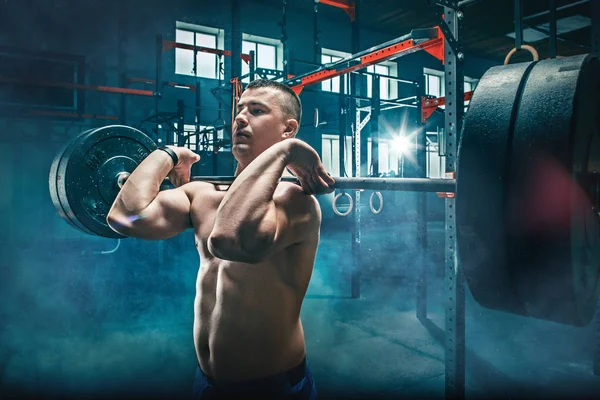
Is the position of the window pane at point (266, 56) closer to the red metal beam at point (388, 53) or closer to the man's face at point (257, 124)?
the red metal beam at point (388, 53)

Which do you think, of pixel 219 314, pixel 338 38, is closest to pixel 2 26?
pixel 338 38

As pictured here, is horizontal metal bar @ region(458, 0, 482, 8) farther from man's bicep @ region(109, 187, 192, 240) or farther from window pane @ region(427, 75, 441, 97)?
window pane @ region(427, 75, 441, 97)

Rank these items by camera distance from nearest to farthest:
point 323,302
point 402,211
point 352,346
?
point 352,346 → point 323,302 → point 402,211

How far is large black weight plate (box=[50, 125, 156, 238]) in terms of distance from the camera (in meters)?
1.71

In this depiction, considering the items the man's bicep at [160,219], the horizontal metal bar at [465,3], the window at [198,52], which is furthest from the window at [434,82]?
the man's bicep at [160,219]

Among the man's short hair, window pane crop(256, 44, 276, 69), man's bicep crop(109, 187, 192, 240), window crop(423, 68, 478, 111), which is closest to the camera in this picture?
man's bicep crop(109, 187, 192, 240)

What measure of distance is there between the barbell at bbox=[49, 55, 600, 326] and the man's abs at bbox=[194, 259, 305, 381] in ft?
2.16

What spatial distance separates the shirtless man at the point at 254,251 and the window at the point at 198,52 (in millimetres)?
8053

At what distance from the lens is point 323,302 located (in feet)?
15.4

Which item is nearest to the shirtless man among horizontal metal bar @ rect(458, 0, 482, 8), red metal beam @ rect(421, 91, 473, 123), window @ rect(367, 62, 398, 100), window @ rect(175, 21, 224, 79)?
horizontal metal bar @ rect(458, 0, 482, 8)

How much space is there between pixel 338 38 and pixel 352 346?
916 centimetres

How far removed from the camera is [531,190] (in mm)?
692

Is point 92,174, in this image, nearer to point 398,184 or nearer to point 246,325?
point 246,325

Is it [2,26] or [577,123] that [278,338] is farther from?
[2,26]
